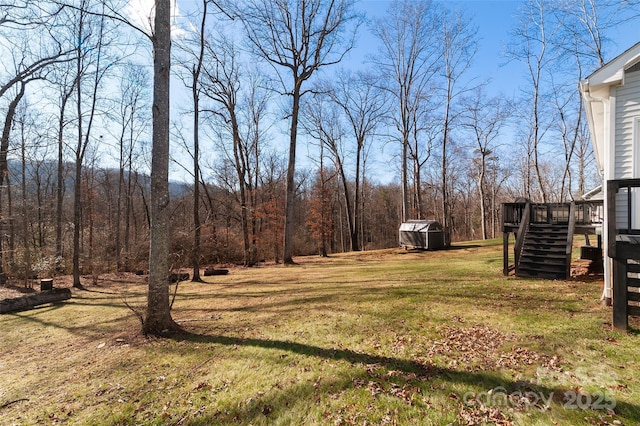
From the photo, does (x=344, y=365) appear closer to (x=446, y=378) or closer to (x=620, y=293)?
(x=446, y=378)

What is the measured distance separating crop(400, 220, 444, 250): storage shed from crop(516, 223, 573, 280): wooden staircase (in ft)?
23.6

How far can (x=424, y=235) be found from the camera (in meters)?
16.2

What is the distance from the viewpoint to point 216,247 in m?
19.2

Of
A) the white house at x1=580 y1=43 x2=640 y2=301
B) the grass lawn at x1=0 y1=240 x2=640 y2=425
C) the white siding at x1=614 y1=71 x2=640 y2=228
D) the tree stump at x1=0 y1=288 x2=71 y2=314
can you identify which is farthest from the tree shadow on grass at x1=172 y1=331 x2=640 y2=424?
the tree stump at x1=0 y1=288 x2=71 y2=314

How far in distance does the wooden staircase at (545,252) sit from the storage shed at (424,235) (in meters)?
7.18

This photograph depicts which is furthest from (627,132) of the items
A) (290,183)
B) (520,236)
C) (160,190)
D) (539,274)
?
(290,183)

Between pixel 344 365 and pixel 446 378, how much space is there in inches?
45.0

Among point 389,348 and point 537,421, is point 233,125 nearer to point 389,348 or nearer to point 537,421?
point 389,348

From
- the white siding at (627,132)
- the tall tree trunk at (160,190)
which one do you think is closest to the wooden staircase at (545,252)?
the white siding at (627,132)

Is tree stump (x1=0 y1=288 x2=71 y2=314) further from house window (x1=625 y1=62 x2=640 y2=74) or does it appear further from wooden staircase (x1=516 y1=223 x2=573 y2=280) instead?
house window (x1=625 y1=62 x2=640 y2=74)

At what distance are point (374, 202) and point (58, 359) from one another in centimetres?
4059

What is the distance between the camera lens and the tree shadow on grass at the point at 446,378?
101 inches

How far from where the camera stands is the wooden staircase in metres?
7.42

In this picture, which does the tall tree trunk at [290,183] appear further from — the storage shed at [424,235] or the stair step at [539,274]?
the stair step at [539,274]
